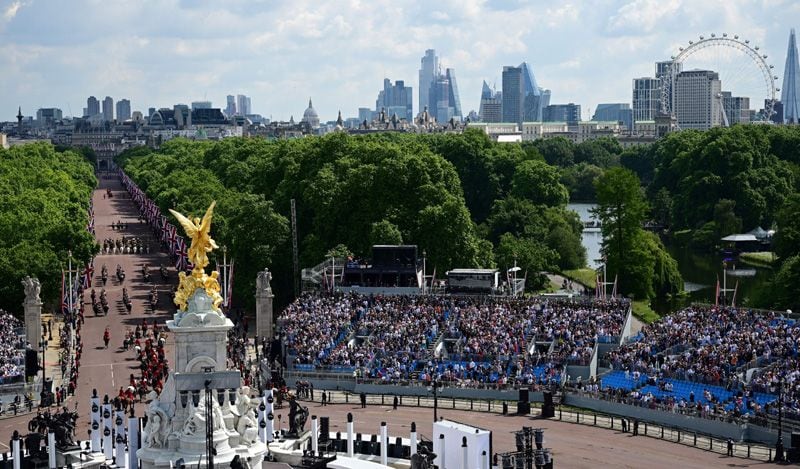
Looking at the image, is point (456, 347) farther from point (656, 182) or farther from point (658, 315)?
point (656, 182)

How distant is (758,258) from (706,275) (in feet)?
27.4

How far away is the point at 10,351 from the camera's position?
209ft

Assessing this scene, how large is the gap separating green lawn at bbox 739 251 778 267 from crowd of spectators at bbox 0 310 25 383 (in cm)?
6588

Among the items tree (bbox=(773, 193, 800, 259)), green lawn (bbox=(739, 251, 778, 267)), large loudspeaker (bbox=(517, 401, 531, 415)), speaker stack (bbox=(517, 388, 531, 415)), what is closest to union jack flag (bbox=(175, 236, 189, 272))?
speaker stack (bbox=(517, 388, 531, 415))

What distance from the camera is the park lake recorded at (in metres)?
94.1

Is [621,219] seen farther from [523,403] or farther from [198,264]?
[198,264]

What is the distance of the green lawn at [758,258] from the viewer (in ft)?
378

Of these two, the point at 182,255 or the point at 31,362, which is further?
the point at 182,255

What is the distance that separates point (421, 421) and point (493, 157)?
81.3 m

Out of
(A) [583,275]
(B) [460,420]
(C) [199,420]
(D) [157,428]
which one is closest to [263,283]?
(B) [460,420]

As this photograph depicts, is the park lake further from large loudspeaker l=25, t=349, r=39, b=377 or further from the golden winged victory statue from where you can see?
the golden winged victory statue

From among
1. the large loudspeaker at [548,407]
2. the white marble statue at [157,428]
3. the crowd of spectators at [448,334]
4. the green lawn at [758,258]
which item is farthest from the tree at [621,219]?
the white marble statue at [157,428]

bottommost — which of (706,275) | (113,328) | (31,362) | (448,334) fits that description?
(31,362)

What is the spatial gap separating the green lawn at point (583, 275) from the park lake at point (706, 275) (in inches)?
47.3
